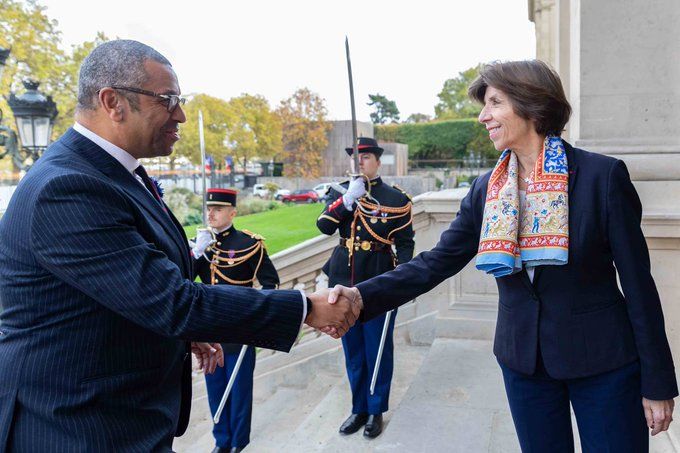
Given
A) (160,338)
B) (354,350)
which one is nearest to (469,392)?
(354,350)

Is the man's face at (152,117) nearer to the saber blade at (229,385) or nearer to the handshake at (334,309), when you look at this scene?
the handshake at (334,309)

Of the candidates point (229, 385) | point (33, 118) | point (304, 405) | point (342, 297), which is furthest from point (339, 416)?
point (33, 118)

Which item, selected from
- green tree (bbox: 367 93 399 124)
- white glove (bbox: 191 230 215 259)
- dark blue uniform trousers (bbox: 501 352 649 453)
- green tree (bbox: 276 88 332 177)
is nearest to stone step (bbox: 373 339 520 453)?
dark blue uniform trousers (bbox: 501 352 649 453)

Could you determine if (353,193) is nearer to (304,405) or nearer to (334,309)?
(304,405)

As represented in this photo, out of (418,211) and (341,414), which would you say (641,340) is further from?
(418,211)

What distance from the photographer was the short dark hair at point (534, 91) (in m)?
2.13

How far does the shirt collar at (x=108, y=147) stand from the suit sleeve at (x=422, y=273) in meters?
1.18

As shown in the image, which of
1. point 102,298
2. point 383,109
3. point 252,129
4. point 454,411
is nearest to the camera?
point 102,298

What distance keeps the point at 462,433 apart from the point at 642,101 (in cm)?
244

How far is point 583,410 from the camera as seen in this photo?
2.10 meters

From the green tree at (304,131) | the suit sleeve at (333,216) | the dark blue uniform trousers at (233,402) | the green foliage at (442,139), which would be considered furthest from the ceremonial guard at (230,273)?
the green foliage at (442,139)

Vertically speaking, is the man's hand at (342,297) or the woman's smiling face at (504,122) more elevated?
the woman's smiling face at (504,122)

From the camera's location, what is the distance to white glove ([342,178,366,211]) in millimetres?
4922

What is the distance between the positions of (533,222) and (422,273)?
665mm
